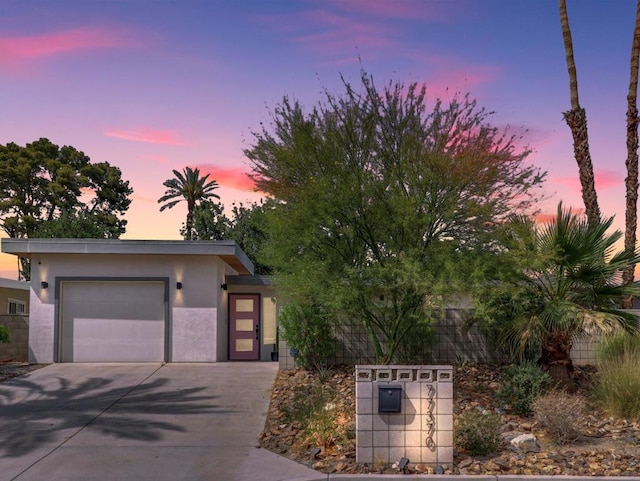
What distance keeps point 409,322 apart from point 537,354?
3.13 metres

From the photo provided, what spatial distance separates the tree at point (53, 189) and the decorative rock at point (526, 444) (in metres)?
41.1

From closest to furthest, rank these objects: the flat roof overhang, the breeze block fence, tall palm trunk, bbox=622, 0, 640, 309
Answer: the breeze block fence < the flat roof overhang < tall palm trunk, bbox=622, 0, 640, 309

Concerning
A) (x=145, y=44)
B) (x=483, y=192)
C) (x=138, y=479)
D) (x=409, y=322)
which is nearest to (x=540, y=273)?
(x=483, y=192)

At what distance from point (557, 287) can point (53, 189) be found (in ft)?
141

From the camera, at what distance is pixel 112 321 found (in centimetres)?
1853

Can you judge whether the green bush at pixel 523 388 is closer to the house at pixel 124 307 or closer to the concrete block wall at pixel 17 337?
the house at pixel 124 307

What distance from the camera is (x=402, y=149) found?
45.3 feet

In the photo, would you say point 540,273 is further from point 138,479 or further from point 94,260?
point 94,260

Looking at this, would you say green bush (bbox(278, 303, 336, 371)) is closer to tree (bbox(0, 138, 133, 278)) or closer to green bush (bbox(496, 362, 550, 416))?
green bush (bbox(496, 362, 550, 416))

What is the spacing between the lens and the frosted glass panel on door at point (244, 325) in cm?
2152

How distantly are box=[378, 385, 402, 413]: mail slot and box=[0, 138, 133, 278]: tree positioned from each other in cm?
4107

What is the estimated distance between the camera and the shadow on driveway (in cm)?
1055

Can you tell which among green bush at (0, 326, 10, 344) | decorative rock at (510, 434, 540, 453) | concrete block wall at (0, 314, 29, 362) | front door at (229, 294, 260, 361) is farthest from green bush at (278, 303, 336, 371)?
concrete block wall at (0, 314, 29, 362)

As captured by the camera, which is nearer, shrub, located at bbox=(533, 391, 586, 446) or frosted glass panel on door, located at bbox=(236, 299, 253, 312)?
shrub, located at bbox=(533, 391, 586, 446)
